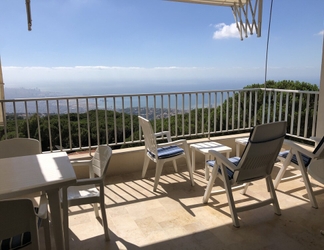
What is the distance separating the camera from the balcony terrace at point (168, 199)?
2.30 metres

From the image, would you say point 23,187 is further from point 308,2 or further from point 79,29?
point 79,29

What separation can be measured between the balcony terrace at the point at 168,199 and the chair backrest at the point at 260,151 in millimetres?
433

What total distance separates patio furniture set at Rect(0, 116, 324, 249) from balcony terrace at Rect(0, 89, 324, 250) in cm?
14

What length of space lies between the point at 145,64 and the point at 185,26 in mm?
2691

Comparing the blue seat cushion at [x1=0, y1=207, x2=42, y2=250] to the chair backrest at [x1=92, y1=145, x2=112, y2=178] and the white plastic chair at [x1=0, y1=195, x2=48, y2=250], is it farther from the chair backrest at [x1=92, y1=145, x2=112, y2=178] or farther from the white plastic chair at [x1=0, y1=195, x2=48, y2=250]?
the chair backrest at [x1=92, y1=145, x2=112, y2=178]

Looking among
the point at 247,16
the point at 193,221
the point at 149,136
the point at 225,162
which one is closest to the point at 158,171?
the point at 149,136

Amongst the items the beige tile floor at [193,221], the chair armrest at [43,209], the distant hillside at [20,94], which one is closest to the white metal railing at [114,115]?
the distant hillside at [20,94]

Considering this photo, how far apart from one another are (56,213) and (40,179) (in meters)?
0.26

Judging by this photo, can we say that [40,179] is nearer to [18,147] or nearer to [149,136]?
[18,147]

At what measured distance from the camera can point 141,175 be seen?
3941mm

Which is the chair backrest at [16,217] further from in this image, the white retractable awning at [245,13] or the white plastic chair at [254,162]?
the white retractable awning at [245,13]

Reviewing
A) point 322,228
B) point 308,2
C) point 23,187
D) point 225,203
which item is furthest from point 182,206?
point 308,2

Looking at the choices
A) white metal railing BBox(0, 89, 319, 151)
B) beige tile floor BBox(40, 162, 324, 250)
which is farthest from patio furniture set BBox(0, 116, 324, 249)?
white metal railing BBox(0, 89, 319, 151)

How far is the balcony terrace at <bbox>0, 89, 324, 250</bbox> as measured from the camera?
230 centimetres
